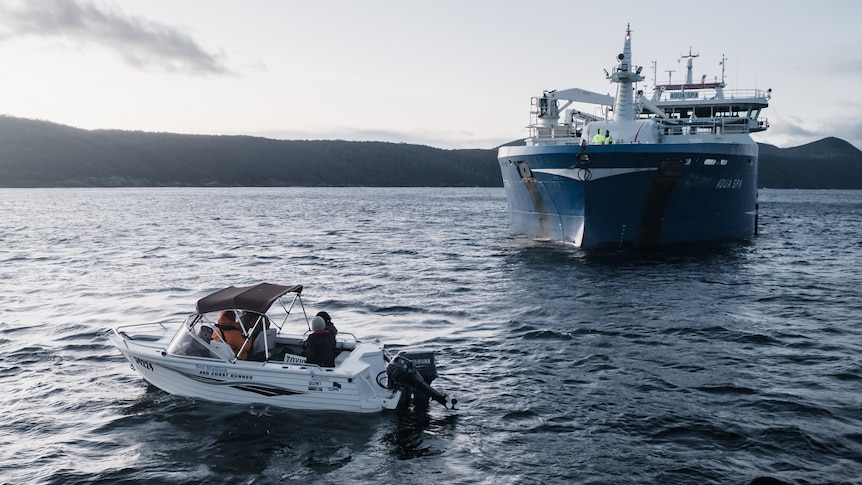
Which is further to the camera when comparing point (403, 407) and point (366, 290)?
point (366, 290)

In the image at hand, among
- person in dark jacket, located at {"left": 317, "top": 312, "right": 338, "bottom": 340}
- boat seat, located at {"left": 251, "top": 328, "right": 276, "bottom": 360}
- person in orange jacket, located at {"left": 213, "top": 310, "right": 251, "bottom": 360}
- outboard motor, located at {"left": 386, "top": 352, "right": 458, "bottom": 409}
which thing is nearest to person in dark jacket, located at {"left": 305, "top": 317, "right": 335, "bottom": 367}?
person in dark jacket, located at {"left": 317, "top": 312, "right": 338, "bottom": 340}

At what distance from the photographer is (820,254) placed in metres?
41.6

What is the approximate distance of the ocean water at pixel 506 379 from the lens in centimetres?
1121

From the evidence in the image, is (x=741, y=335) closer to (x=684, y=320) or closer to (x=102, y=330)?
(x=684, y=320)

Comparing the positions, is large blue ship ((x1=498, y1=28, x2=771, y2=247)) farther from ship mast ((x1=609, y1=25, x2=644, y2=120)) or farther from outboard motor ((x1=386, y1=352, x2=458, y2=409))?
outboard motor ((x1=386, y1=352, x2=458, y2=409))

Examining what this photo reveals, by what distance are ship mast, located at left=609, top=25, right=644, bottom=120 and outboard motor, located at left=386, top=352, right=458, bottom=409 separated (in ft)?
107

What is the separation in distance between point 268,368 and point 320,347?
1138mm

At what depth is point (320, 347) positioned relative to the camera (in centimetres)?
1338

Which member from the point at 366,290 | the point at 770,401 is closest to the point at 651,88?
the point at 366,290

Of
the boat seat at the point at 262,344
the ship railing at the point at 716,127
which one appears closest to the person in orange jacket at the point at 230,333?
the boat seat at the point at 262,344

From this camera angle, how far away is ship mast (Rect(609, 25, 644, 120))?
41.2m

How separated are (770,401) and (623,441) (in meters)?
4.31

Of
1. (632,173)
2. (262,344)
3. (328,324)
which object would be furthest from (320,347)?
(632,173)

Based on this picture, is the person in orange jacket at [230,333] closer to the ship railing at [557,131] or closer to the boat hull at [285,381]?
the boat hull at [285,381]
